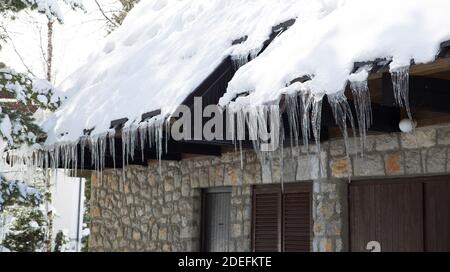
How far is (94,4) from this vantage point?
16.0m

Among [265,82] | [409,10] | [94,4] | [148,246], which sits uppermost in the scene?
[94,4]

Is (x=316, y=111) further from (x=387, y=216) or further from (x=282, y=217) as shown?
(x=282, y=217)

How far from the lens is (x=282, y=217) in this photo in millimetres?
6938

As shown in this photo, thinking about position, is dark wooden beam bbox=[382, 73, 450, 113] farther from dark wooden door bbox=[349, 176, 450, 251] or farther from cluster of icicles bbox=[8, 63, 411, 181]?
dark wooden door bbox=[349, 176, 450, 251]

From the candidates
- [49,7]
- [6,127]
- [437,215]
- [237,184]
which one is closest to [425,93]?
[437,215]

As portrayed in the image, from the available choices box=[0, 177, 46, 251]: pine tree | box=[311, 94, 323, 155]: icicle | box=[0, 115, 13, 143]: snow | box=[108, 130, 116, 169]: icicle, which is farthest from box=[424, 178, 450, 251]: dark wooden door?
box=[0, 177, 46, 251]: pine tree

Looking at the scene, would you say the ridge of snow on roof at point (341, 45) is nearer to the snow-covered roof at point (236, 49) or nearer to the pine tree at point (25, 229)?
the snow-covered roof at point (236, 49)

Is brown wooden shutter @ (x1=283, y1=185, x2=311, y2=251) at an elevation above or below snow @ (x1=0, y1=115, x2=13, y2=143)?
below

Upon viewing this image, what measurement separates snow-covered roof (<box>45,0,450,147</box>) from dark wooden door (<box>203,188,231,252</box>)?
63.5 inches

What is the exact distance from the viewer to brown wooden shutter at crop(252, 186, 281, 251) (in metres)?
6.96

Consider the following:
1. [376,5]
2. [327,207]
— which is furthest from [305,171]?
[376,5]

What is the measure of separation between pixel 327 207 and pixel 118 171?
3823 millimetres

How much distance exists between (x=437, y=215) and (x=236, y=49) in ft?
7.10

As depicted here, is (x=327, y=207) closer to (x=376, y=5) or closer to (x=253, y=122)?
(x=253, y=122)
